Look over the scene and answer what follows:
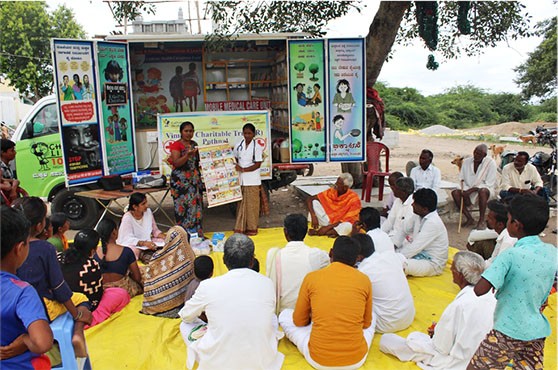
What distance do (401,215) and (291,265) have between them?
2299mm

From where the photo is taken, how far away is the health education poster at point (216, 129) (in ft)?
22.7

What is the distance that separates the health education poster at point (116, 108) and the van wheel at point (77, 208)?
62 cm

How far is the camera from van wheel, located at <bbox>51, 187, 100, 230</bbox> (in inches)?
Answer: 275

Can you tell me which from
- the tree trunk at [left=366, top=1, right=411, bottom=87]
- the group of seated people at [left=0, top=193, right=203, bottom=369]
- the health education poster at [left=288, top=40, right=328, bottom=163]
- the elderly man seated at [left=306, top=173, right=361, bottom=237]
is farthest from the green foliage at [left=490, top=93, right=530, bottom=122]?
the group of seated people at [left=0, top=193, right=203, bottom=369]

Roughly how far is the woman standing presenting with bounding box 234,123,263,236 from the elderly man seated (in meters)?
0.84

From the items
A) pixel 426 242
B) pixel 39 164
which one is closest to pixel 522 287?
pixel 426 242

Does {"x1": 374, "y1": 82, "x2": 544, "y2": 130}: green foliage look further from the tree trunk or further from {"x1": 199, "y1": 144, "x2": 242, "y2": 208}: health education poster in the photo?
{"x1": 199, "y1": 144, "x2": 242, "y2": 208}: health education poster

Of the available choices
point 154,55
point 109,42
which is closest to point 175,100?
point 154,55

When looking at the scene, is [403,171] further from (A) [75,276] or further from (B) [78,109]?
(A) [75,276]

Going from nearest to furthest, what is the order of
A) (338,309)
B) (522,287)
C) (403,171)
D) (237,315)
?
(522,287) < (237,315) < (338,309) < (403,171)

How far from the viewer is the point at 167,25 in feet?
30.0

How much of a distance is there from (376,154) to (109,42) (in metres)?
4.46

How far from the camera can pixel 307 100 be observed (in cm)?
717

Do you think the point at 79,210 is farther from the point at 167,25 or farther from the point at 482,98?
the point at 482,98
